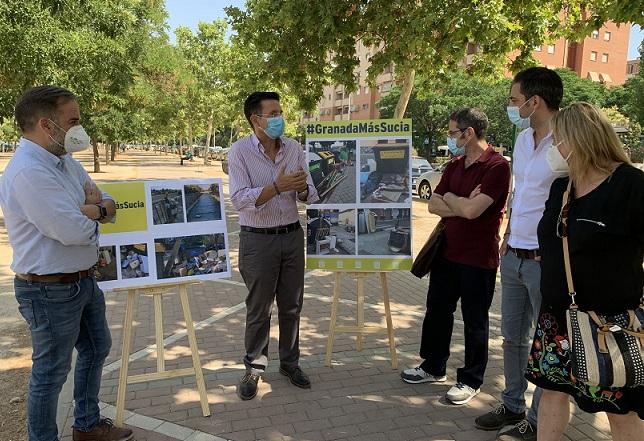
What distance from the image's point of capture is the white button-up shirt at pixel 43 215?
7.93 feet

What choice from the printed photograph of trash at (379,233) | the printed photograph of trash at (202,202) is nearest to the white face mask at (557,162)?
the printed photograph of trash at (379,233)

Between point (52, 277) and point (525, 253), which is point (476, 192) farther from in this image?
point (52, 277)

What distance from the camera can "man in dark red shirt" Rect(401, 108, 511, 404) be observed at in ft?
10.8

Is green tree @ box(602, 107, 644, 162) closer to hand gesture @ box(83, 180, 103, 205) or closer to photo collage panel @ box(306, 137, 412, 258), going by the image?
photo collage panel @ box(306, 137, 412, 258)

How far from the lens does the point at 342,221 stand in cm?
410

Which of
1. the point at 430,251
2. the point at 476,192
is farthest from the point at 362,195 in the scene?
the point at 476,192

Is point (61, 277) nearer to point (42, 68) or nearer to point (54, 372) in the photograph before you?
point (54, 372)

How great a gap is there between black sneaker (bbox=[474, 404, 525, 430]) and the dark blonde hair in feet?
5.86

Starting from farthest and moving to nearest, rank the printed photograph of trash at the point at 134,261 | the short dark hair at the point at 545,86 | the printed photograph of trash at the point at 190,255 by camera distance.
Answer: the printed photograph of trash at the point at 190,255, the printed photograph of trash at the point at 134,261, the short dark hair at the point at 545,86

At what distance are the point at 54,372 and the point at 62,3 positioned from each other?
9.19m

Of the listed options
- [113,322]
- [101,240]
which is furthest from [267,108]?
[113,322]

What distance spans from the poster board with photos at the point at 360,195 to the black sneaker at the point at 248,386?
1005 mm

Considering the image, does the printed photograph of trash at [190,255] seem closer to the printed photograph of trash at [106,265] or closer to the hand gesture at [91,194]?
the printed photograph of trash at [106,265]

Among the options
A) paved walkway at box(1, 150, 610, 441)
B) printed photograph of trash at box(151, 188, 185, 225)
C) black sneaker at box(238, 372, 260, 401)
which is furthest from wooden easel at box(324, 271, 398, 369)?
printed photograph of trash at box(151, 188, 185, 225)
